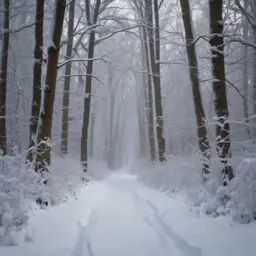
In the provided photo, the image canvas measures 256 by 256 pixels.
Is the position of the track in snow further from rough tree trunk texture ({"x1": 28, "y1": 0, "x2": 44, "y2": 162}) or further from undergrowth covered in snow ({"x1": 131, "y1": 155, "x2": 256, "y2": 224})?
rough tree trunk texture ({"x1": 28, "y1": 0, "x2": 44, "y2": 162})

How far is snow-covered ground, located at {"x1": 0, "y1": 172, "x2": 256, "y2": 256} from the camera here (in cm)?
387

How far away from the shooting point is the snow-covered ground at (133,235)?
387 centimetres

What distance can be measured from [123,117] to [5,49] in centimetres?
3966

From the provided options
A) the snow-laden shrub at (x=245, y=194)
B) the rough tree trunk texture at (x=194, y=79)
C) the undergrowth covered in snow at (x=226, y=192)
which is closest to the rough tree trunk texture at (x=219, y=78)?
the undergrowth covered in snow at (x=226, y=192)

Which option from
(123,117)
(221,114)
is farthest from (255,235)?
(123,117)

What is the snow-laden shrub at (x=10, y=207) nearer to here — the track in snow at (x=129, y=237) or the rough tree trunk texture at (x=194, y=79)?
the track in snow at (x=129, y=237)

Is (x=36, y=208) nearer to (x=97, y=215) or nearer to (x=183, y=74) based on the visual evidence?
(x=97, y=215)

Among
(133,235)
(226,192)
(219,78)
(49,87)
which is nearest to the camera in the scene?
(133,235)

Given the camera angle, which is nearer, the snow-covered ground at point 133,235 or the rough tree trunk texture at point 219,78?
the snow-covered ground at point 133,235

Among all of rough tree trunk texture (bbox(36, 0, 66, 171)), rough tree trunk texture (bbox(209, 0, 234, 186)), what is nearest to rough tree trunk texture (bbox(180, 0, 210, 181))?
rough tree trunk texture (bbox(209, 0, 234, 186))

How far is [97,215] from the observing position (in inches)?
266

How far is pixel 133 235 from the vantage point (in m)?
4.89

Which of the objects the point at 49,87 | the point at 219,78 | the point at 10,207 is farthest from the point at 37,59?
the point at 10,207

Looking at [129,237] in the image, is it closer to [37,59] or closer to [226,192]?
[226,192]
